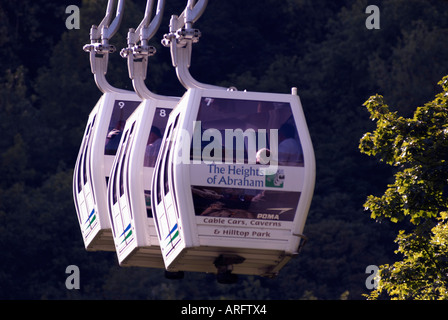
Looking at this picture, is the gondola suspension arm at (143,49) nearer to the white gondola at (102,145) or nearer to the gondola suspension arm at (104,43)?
the gondola suspension arm at (104,43)

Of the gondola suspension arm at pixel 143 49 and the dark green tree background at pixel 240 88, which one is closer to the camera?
the gondola suspension arm at pixel 143 49

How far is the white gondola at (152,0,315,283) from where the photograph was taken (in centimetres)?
1767

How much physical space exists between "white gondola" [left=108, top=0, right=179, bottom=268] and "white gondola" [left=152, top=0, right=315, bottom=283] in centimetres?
271

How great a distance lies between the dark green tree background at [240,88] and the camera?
175ft

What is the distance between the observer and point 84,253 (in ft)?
179

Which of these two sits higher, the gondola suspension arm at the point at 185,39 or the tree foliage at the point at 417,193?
the gondola suspension arm at the point at 185,39

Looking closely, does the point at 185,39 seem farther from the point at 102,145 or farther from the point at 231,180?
the point at 102,145

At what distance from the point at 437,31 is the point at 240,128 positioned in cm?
4148

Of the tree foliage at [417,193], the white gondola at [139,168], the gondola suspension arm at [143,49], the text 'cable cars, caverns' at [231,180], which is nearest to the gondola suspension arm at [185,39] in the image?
the text 'cable cars, caverns' at [231,180]

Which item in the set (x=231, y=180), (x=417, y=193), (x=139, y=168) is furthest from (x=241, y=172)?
(x=139, y=168)

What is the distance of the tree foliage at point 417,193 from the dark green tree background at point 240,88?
31.0 metres

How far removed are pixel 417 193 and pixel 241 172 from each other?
8.37ft

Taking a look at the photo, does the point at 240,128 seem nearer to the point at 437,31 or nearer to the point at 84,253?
the point at 84,253
